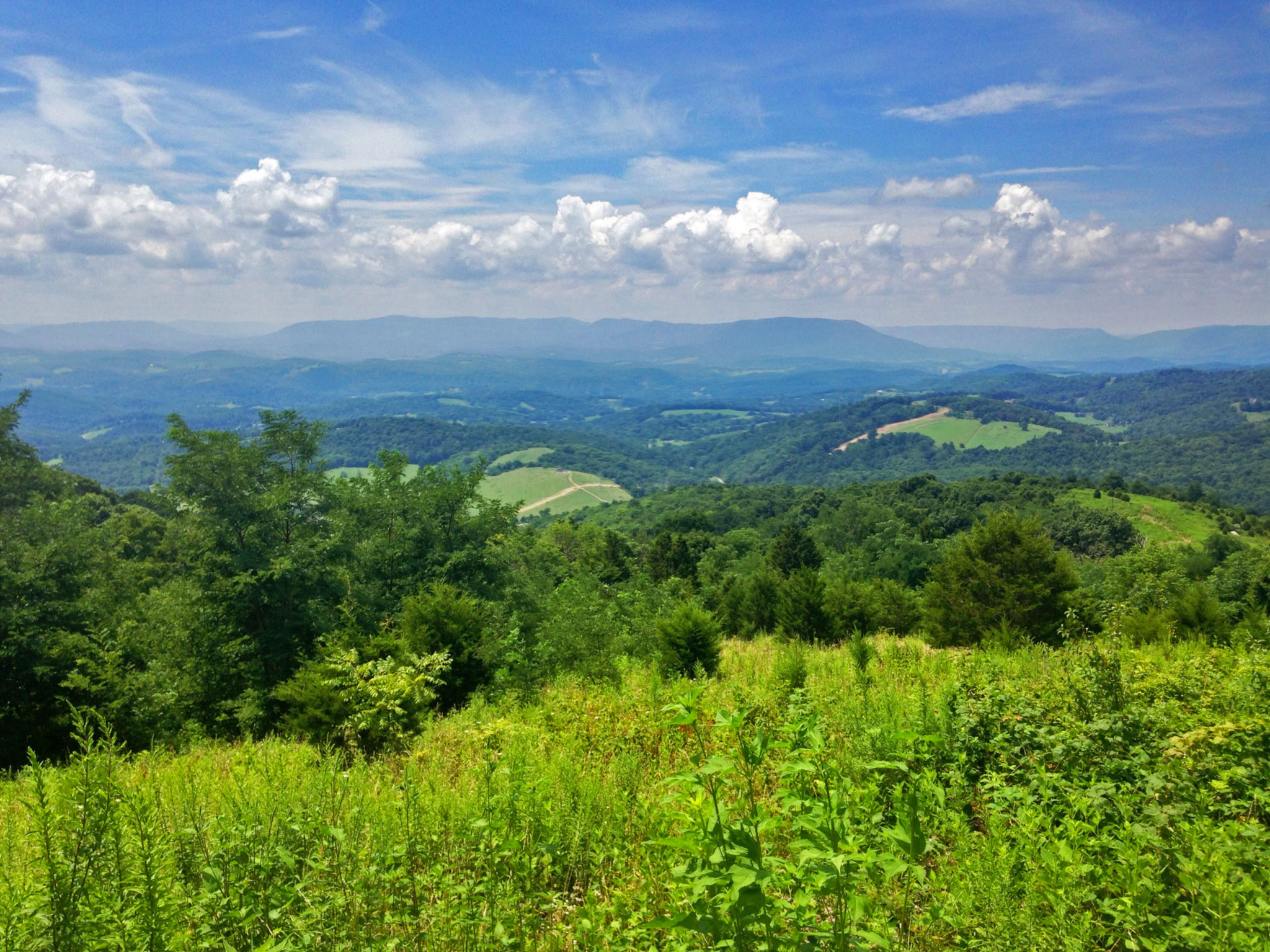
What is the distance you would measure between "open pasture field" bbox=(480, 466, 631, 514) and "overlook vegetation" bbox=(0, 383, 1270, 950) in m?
129

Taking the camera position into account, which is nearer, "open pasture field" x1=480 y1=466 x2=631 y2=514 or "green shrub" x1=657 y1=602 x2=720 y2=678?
"green shrub" x1=657 y1=602 x2=720 y2=678

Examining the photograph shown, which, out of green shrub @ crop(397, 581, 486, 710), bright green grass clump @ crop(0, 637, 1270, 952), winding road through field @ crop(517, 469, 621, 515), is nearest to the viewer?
bright green grass clump @ crop(0, 637, 1270, 952)

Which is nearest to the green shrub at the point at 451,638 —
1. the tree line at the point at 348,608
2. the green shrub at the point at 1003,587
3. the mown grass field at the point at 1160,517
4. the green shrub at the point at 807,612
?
the tree line at the point at 348,608

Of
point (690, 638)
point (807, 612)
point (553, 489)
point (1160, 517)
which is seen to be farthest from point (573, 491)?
point (690, 638)

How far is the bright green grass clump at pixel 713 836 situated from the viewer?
264cm

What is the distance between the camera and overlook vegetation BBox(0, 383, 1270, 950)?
2766 mm

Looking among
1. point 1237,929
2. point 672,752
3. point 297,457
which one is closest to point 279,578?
point 297,457

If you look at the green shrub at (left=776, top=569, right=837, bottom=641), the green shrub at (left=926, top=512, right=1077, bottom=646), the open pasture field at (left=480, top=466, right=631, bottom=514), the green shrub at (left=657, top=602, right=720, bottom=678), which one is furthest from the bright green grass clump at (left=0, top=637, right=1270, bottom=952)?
the open pasture field at (left=480, top=466, right=631, bottom=514)

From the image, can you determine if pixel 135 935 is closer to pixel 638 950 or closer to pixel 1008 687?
pixel 638 950

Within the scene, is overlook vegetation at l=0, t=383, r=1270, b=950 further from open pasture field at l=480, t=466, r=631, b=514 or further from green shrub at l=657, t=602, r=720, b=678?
open pasture field at l=480, t=466, r=631, b=514

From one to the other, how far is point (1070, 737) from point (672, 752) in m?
3.10

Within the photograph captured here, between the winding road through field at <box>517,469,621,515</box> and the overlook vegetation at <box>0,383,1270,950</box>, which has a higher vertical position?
the overlook vegetation at <box>0,383,1270,950</box>

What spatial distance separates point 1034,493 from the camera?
101 meters

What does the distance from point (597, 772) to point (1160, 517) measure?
362 feet
